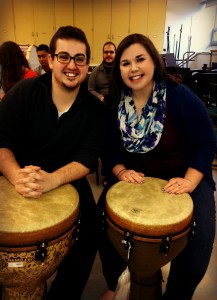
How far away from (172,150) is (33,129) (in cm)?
70

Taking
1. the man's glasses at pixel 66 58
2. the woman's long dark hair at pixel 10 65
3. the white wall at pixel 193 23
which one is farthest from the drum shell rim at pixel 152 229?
the white wall at pixel 193 23

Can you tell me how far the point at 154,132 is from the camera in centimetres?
130

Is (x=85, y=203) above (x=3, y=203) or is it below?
below

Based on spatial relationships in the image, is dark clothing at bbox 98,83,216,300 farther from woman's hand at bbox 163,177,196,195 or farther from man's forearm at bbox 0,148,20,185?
man's forearm at bbox 0,148,20,185

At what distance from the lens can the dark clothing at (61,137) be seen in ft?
4.25

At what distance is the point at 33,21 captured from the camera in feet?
24.4

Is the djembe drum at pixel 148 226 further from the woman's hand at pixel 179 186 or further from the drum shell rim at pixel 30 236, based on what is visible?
the drum shell rim at pixel 30 236

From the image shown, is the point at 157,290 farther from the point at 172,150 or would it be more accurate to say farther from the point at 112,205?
the point at 172,150

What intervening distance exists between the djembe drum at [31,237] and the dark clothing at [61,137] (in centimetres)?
28

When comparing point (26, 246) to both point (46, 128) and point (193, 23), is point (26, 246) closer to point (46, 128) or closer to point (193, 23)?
point (46, 128)

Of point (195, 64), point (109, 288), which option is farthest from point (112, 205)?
point (195, 64)

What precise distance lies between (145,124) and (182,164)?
28cm

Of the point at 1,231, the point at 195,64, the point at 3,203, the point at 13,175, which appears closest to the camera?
the point at 1,231

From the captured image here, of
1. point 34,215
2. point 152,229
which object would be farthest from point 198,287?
point 34,215
